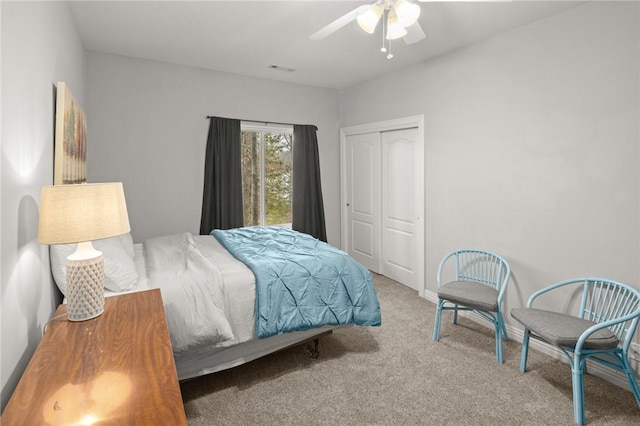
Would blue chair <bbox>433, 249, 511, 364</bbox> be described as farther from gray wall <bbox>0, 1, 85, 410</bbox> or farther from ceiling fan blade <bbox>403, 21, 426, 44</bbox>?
gray wall <bbox>0, 1, 85, 410</bbox>

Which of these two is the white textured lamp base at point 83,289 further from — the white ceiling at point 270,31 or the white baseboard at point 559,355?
the white baseboard at point 559,355

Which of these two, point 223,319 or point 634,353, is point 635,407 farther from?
point 223,319

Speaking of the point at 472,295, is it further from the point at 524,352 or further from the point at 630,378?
the point at 630,378

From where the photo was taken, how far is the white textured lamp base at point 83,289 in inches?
61.2

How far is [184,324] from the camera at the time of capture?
2.03 meters

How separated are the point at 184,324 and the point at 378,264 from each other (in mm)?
3150

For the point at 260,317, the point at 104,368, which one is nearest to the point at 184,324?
the point at 260,317

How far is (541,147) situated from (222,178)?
3.21 metres

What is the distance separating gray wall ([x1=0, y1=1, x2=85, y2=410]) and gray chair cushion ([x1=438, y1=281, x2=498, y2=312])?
257 cm

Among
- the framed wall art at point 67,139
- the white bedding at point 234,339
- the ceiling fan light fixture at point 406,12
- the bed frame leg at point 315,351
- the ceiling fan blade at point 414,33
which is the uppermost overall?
the ceiling fan light fixture at point 406,12

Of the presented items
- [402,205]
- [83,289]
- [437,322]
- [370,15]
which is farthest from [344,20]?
[402,205]

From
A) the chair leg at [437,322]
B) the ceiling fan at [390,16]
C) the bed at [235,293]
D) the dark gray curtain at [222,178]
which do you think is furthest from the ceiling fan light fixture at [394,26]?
the dark gray curtain at [222,178]

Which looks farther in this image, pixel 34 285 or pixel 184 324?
pixel 184 324

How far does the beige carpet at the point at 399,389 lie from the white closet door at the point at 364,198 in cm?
196
